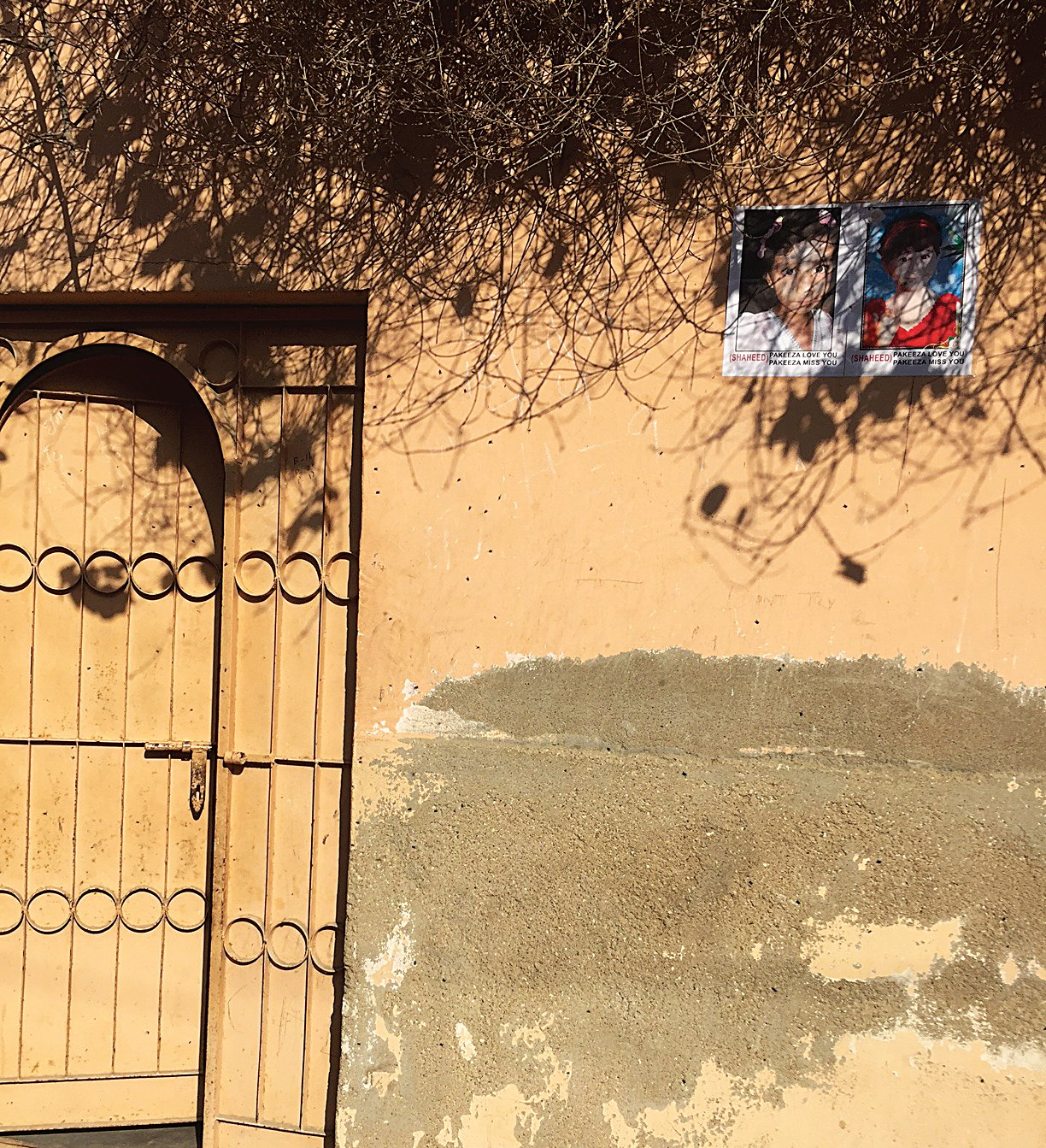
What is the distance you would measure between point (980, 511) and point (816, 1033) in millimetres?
1458

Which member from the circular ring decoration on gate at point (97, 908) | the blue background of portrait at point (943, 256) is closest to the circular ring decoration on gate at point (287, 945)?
the circular ring decoration on gate at point (97, 908)

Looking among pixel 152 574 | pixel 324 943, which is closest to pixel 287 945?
pixel 324 943

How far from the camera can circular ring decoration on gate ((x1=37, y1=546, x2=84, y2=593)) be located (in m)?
2.88

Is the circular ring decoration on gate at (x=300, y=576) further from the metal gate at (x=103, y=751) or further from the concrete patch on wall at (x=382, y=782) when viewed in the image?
the concrete patch on wall at (x=382, y=782)

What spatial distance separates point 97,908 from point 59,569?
109 centimetres

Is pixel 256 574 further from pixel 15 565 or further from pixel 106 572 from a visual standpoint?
pixel 15 565

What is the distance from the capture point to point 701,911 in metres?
2.44

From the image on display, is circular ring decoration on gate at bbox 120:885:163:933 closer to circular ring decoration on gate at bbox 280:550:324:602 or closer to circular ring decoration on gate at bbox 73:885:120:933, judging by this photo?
circular ring decoration on gate at bbox 73:885:120:933

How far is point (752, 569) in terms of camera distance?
246cm

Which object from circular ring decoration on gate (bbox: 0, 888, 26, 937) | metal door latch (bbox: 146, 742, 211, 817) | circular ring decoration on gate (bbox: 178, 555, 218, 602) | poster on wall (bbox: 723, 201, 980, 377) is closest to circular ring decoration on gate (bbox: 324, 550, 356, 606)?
circular ring decoration on gate (bbox: 178, 555, 218, 602)

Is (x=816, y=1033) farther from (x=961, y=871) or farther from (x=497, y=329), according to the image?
(x=497, y=329)

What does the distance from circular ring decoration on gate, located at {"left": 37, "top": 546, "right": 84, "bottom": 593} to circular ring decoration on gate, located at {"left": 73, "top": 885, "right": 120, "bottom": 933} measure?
3.19 ft

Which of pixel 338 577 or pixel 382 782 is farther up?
pixel 338 577

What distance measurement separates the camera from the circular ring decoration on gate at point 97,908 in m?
2.85
